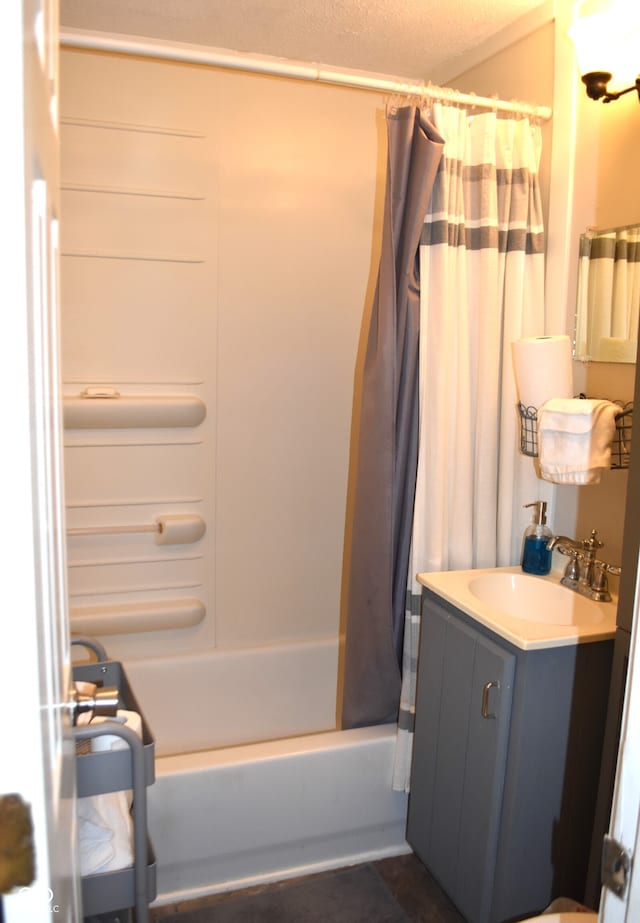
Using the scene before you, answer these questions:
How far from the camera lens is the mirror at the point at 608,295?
211 cm

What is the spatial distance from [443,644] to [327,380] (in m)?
1.42

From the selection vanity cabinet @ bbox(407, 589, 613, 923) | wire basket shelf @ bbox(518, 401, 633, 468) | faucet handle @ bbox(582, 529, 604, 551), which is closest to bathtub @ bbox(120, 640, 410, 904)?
vanity cabinet @ bbox(407, 589, 613, 923)

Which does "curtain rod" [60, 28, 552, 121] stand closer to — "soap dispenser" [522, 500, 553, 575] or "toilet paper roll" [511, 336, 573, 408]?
"toilet paper roll" [511, 336, 573, 408]

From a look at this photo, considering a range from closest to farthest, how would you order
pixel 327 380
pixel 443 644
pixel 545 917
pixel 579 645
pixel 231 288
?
pixel 545 917 → pixel 579 645 → pixel 443 644 → pixel 231 288 → pixel 327 380

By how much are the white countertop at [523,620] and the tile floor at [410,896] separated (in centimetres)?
89

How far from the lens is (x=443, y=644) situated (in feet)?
6.98

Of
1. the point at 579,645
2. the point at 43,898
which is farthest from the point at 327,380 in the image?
the point at 43,898

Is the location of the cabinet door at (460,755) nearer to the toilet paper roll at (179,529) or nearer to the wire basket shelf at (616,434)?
the wire basket shelf at (616,434)

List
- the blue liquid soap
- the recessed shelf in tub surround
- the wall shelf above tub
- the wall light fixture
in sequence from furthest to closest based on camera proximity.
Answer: the recessed shelf in tub surround → the wall shelf above tub → the blue liquid soap → the wall light fixture

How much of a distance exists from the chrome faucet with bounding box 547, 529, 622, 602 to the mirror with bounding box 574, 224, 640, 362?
0.53 meters

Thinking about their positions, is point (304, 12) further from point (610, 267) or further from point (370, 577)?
point (370, 577)

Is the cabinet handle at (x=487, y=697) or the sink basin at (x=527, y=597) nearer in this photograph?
the cabinet handle at (x=487, y=697)

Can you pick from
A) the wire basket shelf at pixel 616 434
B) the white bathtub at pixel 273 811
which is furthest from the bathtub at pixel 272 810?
the wire basket shelf at pixel 616 434

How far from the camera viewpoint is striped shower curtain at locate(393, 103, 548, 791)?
7.39ft
